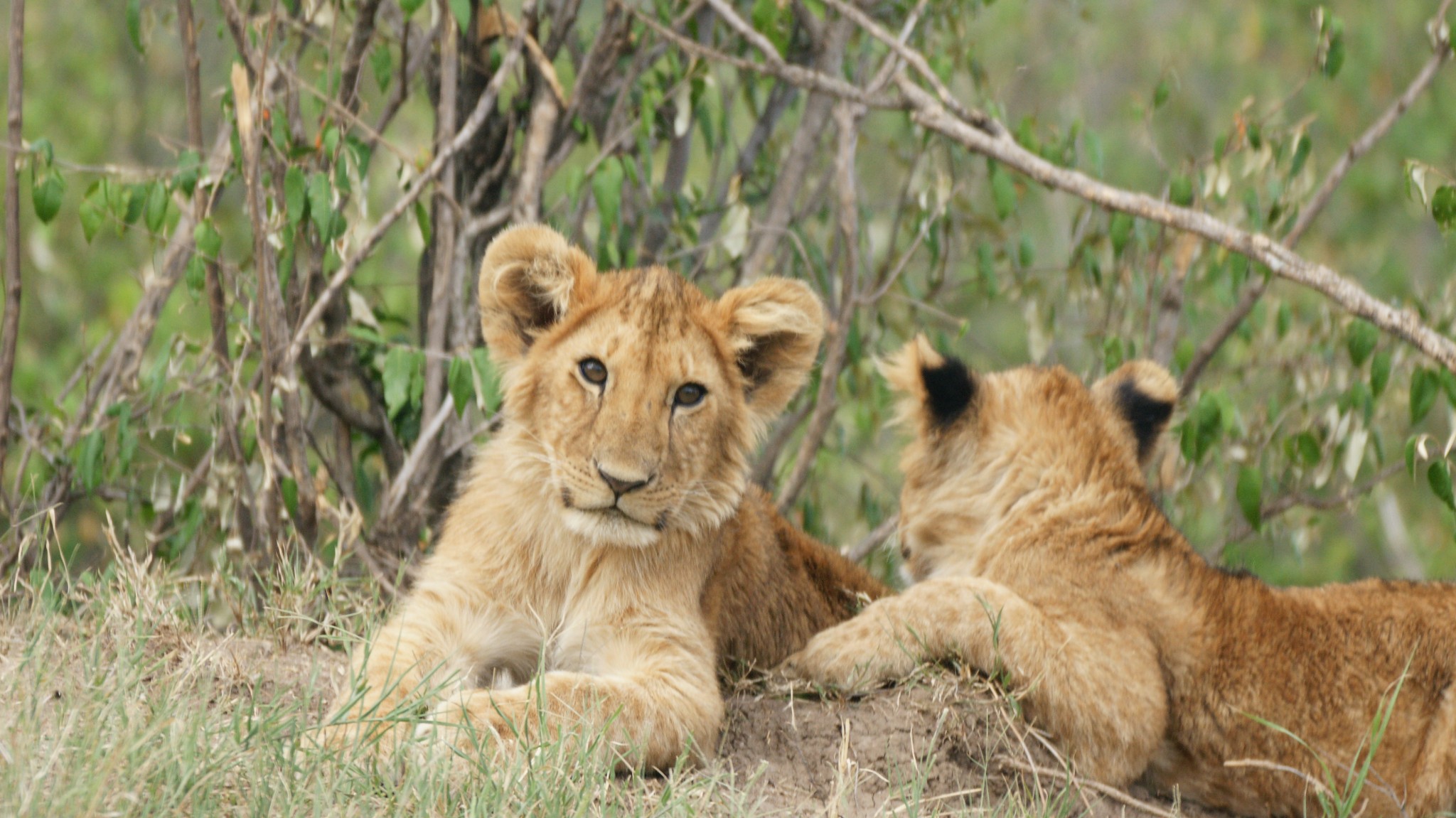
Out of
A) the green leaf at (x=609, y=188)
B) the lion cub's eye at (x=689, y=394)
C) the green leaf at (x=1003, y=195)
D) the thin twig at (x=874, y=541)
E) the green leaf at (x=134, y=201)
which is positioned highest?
the green leaf at (x=1003, y=195)

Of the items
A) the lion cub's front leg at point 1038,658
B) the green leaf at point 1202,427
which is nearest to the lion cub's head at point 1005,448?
the lion cub's front leg at point 1038,658

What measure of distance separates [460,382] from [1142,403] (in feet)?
6.87

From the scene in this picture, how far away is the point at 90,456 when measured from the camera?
511 centimetres

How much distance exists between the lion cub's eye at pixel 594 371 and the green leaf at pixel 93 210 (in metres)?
1.71

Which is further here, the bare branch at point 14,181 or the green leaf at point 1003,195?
the green leaf at point 1003,195

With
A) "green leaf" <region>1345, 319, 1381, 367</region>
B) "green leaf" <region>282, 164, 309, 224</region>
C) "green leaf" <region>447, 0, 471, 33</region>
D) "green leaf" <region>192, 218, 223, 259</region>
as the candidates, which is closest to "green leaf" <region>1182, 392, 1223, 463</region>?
"green leaf" <region>1345, 319, 1381, 367</region>

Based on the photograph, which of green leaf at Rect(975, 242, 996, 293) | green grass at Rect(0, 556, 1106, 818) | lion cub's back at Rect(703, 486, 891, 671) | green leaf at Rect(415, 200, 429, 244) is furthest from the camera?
green leaf at Rect(975, 242, 996, 293)

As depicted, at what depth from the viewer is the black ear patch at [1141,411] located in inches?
183

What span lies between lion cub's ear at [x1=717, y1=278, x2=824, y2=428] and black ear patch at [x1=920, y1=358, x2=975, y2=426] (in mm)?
469

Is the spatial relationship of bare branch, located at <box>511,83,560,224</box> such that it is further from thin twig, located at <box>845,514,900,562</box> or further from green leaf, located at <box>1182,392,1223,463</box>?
green leaf, located at <box>1182,392,1223,463</box>

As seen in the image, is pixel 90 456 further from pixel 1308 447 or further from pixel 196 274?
pixel 1308 447

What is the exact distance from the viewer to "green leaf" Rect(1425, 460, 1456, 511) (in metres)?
4.38

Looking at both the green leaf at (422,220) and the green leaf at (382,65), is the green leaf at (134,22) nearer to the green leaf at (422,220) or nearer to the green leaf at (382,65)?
the green leaf at (382,65)

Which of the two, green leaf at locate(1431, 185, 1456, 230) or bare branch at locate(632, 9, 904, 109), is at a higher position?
green leaf at locate(1431, 185, 1456, 230)
